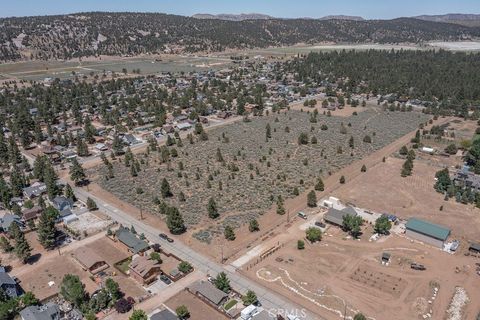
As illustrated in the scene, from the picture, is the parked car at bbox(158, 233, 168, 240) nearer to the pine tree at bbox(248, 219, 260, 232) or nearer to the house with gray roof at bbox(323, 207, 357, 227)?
the pine tree at bbox(248, 219, 260, 232)

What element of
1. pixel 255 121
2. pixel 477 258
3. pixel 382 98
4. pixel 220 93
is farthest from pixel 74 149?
pixel 382 98

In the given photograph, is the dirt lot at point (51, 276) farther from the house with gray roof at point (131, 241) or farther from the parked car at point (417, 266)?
the parked car at point (417, 266)

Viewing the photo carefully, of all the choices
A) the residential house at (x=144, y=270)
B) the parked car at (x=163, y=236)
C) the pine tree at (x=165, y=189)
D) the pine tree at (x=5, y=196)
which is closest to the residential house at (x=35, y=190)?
the pine tree at (x=5, y=196)

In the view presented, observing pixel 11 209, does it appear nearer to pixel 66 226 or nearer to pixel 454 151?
pixel 66 226

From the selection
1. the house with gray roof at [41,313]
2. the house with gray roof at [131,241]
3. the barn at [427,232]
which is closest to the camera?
the house with gray roof at [41,313]

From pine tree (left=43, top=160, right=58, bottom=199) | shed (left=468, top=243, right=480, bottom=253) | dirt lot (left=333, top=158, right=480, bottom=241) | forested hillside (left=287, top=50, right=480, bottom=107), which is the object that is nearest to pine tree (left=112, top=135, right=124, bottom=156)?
pine tree (left=43, top=160, right=58, bottom=199)

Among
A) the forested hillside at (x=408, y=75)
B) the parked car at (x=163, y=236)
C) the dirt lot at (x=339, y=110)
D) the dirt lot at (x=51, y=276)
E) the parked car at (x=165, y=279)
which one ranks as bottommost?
the dirt lot at (x=51, y=276)
